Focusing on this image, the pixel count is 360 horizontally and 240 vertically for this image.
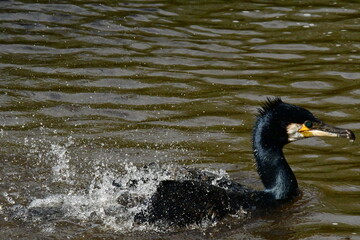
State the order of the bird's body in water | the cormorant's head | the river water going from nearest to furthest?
the bird's body in water → the river water → the cormorant's head

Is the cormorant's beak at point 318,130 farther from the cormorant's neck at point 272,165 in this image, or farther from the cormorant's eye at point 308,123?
the cormorant's neck at point 272,165

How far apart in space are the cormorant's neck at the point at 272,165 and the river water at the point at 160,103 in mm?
250

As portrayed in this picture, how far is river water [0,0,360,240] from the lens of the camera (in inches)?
335

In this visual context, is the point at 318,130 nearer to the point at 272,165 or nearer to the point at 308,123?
Answer: the point at 308,123

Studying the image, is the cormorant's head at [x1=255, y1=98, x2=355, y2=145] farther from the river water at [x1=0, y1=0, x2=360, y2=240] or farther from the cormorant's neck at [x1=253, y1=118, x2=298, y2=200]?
the river water at [x1=0, y1=0, x2=360, y2=240]

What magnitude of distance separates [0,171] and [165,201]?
2.25 meters

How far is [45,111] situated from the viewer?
453 inches

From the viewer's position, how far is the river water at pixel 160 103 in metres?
8.51

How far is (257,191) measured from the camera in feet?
28.8

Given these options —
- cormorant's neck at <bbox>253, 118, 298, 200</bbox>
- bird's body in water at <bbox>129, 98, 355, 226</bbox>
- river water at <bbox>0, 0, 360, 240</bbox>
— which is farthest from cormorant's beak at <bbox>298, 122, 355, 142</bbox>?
river water at <bbox>0, 0, 360, 240</bbox>

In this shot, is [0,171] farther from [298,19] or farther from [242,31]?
[298,19]

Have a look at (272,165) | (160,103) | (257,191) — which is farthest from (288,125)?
(160,103)

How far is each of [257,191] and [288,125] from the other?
745 millimetres

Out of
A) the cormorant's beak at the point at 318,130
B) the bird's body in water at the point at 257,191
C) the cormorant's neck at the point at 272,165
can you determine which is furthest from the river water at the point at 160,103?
the cormorant's beak at the point at 318,130
